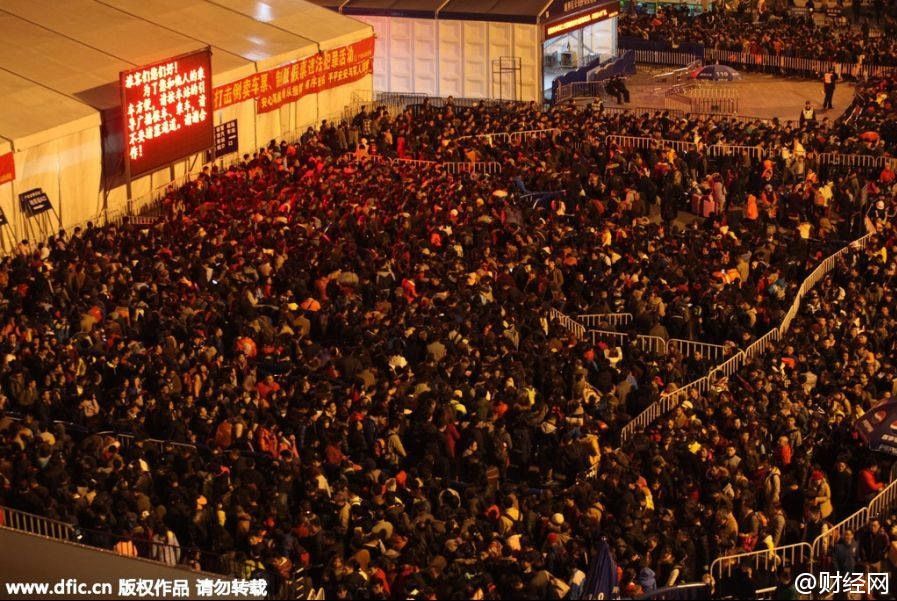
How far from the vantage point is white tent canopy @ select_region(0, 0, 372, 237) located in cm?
3300

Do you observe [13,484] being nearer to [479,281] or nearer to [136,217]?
[479,281]

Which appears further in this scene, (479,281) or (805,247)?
(805,247)

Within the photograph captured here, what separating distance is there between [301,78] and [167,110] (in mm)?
6075

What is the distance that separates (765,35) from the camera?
50.7 m

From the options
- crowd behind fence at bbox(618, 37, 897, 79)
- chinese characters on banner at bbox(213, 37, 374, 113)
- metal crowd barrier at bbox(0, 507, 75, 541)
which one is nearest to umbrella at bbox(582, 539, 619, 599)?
metal crowd barrier at bbox(0, 507, 75, 541)

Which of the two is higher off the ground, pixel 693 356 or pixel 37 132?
pixel 37 132

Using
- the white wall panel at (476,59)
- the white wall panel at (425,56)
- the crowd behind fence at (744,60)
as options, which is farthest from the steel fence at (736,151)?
the crowd behind fence at (744,60)

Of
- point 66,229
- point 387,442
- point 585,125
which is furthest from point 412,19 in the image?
point 387,442

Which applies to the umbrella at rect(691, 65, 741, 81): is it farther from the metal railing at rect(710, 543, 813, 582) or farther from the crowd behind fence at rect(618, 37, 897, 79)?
the metal railing at rect(710, 543, 813, 582)

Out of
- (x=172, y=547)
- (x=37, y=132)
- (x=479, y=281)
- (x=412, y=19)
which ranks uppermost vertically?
(x=412, y=19)

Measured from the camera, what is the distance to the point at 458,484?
74.4 ft

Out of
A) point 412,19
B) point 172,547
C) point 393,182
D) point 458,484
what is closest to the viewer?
point 172,547

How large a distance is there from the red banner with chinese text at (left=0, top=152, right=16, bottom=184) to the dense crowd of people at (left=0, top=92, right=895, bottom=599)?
1.38m

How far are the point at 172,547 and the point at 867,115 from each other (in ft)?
77.9
